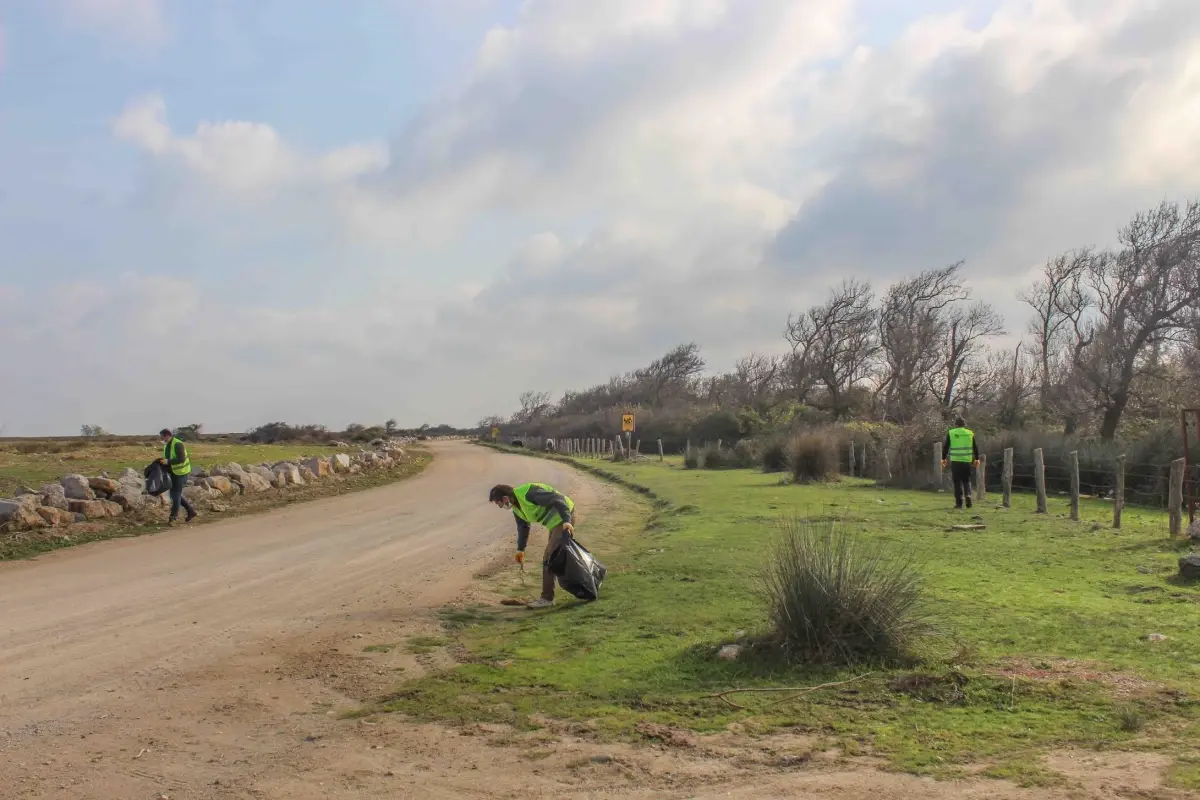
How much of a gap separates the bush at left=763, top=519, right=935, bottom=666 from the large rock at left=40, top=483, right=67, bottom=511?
13750 mm

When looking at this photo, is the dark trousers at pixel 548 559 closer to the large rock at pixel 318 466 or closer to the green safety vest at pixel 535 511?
the green safety vest at pixel 535 511

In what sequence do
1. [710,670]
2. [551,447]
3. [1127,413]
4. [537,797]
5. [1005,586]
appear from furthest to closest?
1. [551,447]
2. [1127,413]
3. [1005,586]
4. [710,670]
5. [537,797]

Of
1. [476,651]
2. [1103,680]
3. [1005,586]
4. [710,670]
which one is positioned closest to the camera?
[1103,680]

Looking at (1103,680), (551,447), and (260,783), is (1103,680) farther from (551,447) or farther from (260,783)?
(551,447)

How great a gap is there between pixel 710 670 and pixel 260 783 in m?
3.09

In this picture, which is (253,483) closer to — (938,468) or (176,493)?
(176,493)

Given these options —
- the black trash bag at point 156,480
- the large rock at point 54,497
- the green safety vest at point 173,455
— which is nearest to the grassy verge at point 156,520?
the black trash bag at point 156,480

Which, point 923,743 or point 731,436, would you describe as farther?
point 731,436

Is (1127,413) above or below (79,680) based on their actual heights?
above

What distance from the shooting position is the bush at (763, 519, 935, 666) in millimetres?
6152

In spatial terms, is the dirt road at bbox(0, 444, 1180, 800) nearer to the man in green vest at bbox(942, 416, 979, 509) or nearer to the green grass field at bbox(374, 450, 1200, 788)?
the green grass field at bbox(374, 450, 1200, 788)

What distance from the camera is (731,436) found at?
177ft

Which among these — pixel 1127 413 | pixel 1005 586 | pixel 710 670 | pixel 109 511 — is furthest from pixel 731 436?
pixel 710 670

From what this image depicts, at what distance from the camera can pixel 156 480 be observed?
1712 cm
